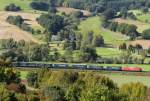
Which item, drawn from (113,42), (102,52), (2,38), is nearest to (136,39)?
(113,42)

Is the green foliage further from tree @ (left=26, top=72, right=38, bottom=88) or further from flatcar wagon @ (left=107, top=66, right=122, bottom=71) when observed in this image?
tree @ (left=26, top=72, right=38, bottom=88)

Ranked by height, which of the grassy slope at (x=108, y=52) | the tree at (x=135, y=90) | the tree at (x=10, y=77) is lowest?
the grassy slope at (x=108, y=52)

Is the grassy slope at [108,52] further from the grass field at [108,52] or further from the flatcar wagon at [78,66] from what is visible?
the flatcar wagon at [78,66]

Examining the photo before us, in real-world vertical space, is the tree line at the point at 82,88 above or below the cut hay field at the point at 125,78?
above

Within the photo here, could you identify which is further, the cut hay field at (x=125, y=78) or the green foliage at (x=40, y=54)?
the green foliage at (x=40, y=54)

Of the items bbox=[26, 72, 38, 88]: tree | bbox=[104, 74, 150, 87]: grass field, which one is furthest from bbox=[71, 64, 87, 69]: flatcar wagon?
bbox=[26, 72, 38, 88]: tree

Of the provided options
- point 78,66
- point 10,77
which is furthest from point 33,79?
point 78,66

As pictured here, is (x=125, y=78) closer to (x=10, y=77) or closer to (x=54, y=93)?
(x=10, y=77)

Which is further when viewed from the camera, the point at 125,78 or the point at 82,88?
the point at 125,78

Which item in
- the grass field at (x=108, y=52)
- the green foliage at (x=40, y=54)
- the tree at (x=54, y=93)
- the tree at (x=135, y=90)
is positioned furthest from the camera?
the grass field at (x=108, y=52)

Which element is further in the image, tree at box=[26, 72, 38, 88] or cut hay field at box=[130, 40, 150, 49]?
cut hay field at box=[130, 40, 150, 49]

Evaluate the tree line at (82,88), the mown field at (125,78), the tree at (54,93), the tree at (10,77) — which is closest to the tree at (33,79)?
the tree line at (82,88)

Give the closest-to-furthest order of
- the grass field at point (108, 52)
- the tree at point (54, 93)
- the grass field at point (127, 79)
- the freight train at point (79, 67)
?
1. the tree at point (54, 93)
2. the grass field at point (127, 79)
3. the freight train at point (79, 67)
4. the grass field at point (108, 52)

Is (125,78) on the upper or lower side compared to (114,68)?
upper
